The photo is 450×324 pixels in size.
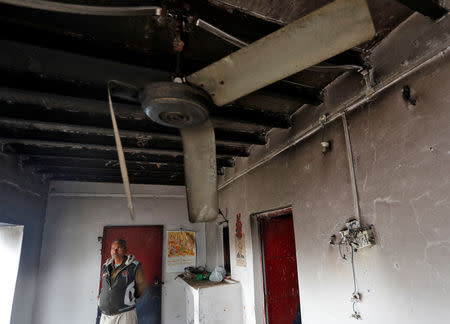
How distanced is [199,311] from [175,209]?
6.40 feet

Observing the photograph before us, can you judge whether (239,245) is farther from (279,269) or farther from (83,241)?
(83,241)

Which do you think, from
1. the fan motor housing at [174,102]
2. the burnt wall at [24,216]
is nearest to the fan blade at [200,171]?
the fan motor housing at [174,102]

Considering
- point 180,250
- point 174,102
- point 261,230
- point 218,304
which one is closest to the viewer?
point 174,102

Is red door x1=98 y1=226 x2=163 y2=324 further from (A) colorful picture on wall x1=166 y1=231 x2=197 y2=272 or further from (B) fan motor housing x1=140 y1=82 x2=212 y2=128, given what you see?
(B) fan motor housing x1=140 y1=82 x2=212 y2=128

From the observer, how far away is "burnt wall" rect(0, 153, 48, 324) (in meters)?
2.67

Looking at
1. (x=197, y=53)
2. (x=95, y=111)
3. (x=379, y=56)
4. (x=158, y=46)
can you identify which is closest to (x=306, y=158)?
(x=379, y=56)

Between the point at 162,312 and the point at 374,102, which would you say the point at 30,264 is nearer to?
the point at 162,312

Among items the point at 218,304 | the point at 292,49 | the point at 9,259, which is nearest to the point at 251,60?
the point at 292,49

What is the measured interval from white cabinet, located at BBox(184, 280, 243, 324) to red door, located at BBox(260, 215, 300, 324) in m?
0.49

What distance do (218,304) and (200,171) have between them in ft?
7.69

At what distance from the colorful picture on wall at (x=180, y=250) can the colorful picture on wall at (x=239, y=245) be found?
4.97 ft

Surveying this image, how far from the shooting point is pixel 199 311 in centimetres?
303

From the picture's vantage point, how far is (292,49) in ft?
2.99

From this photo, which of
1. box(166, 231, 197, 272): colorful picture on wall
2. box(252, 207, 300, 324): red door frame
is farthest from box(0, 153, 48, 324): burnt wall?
box(252, 207, 300, 324): red door frame
